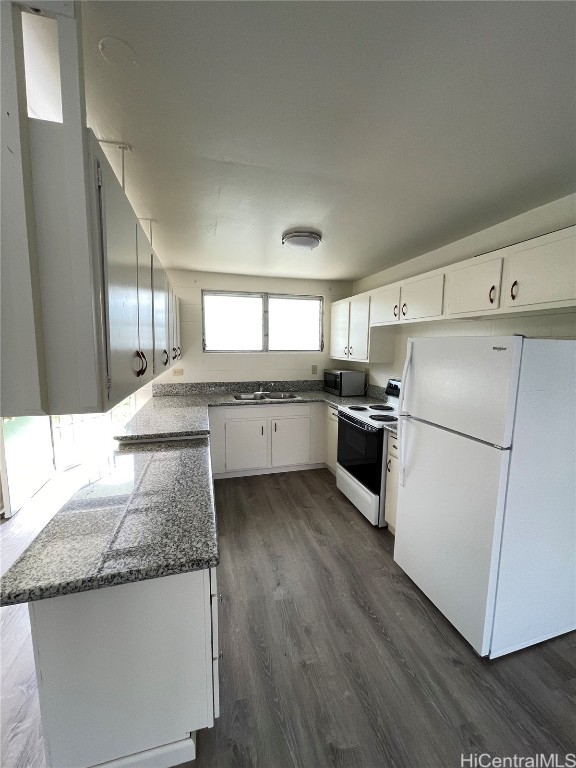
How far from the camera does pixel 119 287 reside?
0.99 m

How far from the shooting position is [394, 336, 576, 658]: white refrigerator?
4.73ft

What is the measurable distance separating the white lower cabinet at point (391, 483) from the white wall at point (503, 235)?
1549 millimetres

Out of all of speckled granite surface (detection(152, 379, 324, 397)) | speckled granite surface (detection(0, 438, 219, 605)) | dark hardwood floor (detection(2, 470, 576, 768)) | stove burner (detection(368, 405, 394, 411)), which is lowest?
dark hardwood floor (detection(2, 470, 576, 768))

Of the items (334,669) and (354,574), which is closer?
(334,669)

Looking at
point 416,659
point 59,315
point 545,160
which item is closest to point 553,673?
point 416,659

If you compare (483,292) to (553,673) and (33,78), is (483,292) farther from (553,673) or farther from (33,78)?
(33,78)

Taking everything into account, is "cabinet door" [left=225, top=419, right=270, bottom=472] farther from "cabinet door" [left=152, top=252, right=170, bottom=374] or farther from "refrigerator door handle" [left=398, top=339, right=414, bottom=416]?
"refrigerator door handle" [left=398, top=339, right=414, bottom=416]

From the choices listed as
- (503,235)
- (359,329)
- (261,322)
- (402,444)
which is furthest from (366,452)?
(261,322)

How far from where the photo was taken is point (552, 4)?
0.78m

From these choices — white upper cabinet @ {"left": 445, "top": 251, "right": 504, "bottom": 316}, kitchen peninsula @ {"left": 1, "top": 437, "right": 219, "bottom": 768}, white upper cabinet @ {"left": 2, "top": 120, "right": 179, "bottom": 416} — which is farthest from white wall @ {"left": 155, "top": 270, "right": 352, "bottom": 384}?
white upper cabinet @ {"left": 2, "top": 120, "right": 179, "bottom": 416}

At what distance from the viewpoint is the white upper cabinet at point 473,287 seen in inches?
74.4

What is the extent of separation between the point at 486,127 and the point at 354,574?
2.51 metres

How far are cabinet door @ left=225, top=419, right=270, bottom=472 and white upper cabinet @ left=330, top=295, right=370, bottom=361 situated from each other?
4.21 ft

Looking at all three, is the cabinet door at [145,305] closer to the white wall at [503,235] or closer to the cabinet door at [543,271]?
the cabinet door at [543,271]
